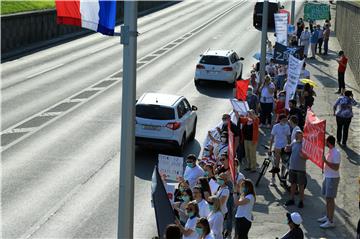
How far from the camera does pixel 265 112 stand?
24.1 meters

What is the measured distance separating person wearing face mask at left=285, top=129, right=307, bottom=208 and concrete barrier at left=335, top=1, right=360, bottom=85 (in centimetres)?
1650

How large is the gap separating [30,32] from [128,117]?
36.0 metres

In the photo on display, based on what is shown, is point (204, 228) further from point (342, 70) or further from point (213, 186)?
point (342, 70)

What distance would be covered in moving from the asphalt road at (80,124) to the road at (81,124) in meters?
0.02

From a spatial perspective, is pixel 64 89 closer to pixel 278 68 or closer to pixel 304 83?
pixel 278 68

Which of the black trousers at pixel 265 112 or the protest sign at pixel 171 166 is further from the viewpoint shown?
the black trousers at pixel 265 112

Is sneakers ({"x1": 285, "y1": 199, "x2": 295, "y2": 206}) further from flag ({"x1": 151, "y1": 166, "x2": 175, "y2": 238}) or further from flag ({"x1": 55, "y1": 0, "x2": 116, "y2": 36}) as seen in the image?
flag ({"x1": 55, "y1": 0, "x2": 116, "y2": 36})

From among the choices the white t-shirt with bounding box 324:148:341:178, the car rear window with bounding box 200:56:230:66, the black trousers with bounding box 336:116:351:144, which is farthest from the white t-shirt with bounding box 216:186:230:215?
the car rear window with bounding box 200:56:230:66

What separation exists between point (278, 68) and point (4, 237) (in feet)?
53.9

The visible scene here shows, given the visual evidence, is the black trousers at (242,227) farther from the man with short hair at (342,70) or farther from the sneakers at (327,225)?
the man with short hair at (342,70)

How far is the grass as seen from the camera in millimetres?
43491

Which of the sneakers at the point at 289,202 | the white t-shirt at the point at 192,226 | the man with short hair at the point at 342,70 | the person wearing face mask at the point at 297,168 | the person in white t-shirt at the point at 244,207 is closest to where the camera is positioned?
the white t-shirt at the point at 192,226

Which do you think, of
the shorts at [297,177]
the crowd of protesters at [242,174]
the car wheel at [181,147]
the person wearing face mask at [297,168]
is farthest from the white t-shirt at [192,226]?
the car wheel at [181,147]

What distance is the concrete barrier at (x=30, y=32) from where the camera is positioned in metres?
40.4
